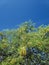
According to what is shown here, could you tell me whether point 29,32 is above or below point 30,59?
above

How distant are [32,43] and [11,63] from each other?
1.81 meters

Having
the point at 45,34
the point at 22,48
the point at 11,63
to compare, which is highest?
the point at 45,34

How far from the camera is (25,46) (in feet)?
45.7

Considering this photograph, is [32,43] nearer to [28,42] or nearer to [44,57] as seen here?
[28,42]

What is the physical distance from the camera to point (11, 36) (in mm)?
15398

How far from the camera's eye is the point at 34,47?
14164 millimetres

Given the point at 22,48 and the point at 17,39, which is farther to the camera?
the point at 17,39

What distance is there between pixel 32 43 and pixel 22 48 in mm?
705

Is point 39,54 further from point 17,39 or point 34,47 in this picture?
point 17,39

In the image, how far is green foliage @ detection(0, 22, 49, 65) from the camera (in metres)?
13.9

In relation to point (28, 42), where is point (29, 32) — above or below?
above

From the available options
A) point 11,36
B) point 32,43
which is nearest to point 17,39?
point 11,36

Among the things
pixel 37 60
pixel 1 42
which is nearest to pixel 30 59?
pixel 37 60

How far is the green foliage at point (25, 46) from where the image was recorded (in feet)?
45.6
